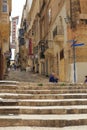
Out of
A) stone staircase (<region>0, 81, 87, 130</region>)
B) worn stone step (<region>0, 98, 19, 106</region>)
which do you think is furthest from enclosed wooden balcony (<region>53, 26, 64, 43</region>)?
worn stone step (<region>0, 98, 19, 106</region>)

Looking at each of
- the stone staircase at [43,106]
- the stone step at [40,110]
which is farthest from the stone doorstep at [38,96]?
the stone step at [40,110]

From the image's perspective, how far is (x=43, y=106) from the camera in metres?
9.88

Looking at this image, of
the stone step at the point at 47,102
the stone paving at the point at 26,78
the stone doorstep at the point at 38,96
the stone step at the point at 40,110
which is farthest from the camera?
the stone paving at the point at 26,78

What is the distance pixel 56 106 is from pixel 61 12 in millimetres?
18905

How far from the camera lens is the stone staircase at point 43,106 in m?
8.46

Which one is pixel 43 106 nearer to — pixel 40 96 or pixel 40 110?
pixel 40 110

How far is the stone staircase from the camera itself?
27.8 feet

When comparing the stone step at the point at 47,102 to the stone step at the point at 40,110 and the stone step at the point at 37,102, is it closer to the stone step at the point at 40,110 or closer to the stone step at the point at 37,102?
the stone step at the point at 37,102

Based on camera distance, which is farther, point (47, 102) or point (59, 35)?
point (59, 35)

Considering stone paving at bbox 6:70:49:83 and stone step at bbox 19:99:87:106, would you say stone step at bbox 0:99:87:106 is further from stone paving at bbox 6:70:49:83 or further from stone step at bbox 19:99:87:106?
stone paving at bbox 6:70:49:83

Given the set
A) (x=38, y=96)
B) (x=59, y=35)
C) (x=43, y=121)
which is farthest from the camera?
(x=59, y=35)

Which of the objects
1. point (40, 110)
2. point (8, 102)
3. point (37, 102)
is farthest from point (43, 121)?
point (8, 102)

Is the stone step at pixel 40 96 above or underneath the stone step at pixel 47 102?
above

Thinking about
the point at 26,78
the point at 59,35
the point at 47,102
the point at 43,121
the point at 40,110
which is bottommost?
the point at 26,78
